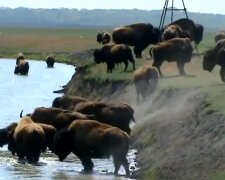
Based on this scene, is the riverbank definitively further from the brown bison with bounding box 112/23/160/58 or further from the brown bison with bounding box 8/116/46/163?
the brown bison with bounding box 112/23/160/58

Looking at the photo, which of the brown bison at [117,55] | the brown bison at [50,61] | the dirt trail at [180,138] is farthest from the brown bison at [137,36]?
the brown bison at [50,61]

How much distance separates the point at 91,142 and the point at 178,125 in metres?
2.80

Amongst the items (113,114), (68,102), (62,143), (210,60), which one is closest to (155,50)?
(210,60)

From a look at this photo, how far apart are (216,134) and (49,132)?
199 inches

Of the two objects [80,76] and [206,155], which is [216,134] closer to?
[206,155]

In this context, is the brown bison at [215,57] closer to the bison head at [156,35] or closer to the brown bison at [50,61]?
the bison head at [156,35]

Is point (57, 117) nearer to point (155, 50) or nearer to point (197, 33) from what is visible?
point (155, 50)

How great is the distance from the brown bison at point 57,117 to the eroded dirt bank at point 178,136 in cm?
193

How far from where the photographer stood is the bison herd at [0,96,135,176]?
62.0 feet

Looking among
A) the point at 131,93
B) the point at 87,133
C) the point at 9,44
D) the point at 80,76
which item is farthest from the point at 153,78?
the point at 9,44

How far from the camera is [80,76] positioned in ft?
130

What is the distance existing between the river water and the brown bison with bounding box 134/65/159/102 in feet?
15.6

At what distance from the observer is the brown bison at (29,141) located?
20938 mm

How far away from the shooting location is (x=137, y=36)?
3862 centimetres
